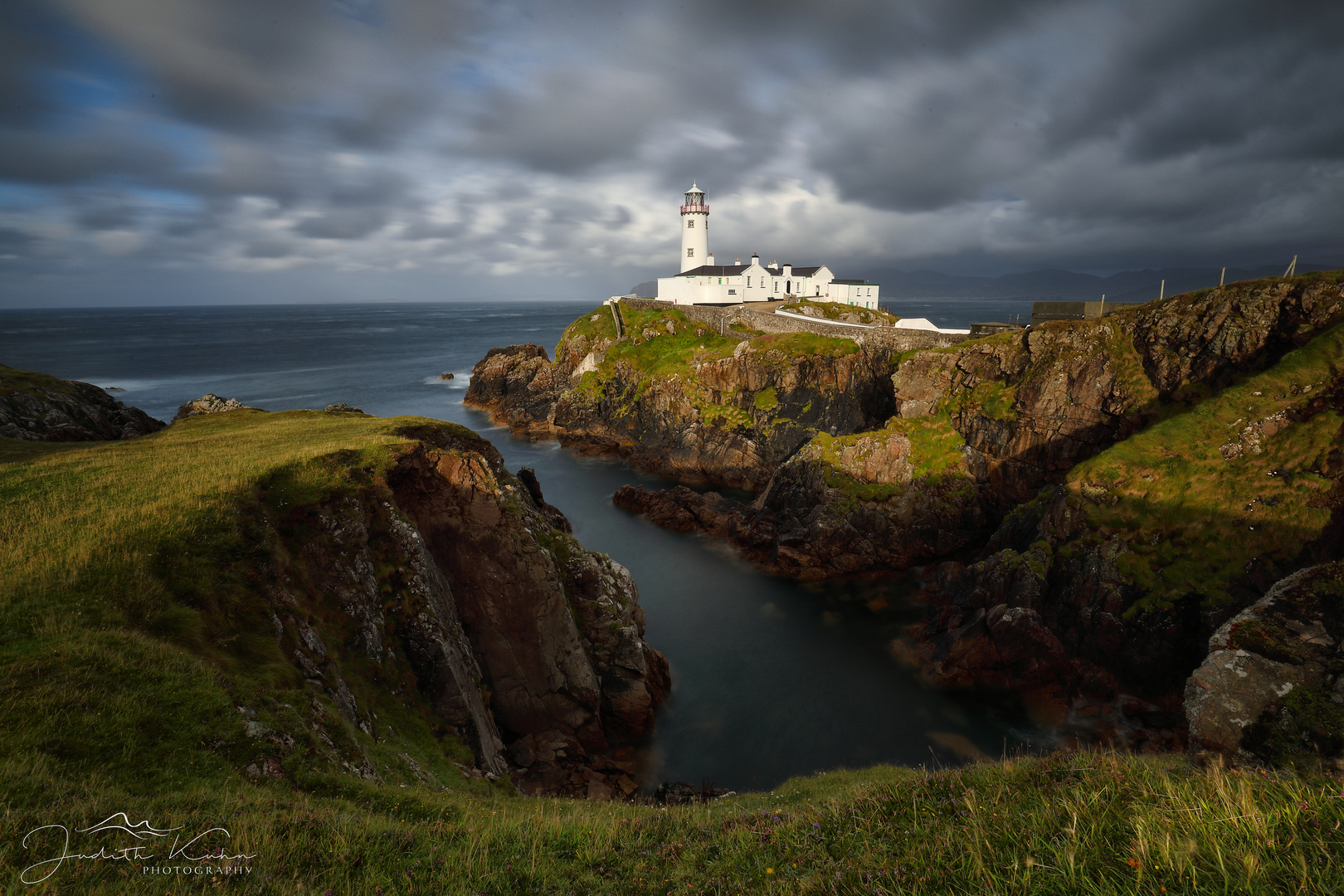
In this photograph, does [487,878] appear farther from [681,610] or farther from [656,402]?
[656,402]

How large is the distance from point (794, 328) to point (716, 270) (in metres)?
28.2

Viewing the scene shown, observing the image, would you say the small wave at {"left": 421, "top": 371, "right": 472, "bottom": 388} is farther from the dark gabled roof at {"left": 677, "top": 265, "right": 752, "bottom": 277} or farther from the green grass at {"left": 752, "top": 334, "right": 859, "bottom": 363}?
the green grass at {"left": 752, "top": 334, "right": 859, "bottom": 363}

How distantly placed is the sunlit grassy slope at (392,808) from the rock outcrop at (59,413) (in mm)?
25552

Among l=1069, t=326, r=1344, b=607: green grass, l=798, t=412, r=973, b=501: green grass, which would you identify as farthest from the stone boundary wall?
l=1069, t=326, r=1344, b=607: green grass

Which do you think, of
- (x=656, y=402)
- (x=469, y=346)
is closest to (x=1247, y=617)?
(x=656, y=402)

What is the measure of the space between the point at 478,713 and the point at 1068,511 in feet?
99.3

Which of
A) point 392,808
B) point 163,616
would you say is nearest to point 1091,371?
point 392,808

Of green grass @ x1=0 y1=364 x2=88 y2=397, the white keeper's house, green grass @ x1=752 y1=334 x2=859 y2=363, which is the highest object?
the white keeper's house

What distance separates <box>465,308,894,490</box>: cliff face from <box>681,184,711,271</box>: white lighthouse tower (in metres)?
16.3

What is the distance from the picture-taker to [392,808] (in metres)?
8.85

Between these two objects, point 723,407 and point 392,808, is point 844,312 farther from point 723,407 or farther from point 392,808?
point 392,808

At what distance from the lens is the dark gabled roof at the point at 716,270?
86688mm

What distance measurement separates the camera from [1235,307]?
32156 millimetres

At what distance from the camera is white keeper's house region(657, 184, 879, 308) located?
86.6 meters
